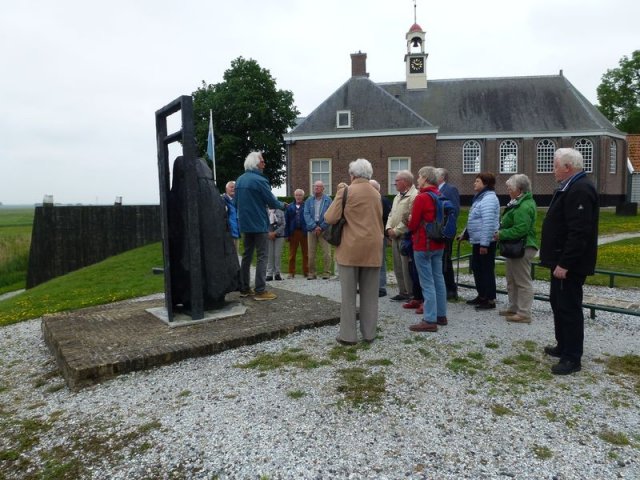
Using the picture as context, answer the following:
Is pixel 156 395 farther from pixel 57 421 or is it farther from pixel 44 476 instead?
pixel 44 476

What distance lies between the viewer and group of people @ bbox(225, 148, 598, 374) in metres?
4.50

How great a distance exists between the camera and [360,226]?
5238mm

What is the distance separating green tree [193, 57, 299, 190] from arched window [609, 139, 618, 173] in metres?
23.4

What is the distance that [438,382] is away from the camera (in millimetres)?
4332

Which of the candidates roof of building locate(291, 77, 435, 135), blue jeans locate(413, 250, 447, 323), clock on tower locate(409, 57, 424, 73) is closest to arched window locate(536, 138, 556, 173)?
roof of building locate(291, 77, 435, 135)

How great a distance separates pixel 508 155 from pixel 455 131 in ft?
12.7

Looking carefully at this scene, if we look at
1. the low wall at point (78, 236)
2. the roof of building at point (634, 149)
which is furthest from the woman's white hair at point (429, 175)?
the roof of building at point (634, 149)

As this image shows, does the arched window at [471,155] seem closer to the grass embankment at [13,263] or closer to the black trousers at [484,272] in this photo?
the grass embankment at [13,263]

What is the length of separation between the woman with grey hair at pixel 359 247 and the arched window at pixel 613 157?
108ft

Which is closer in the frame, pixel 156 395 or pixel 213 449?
pixel 213 449

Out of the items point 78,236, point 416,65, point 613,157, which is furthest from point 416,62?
point 78,236

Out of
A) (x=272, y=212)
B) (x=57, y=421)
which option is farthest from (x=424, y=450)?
(x=272, y=212)

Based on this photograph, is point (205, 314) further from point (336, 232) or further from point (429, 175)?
point (429, 175)

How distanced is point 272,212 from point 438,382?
6.57 meters
